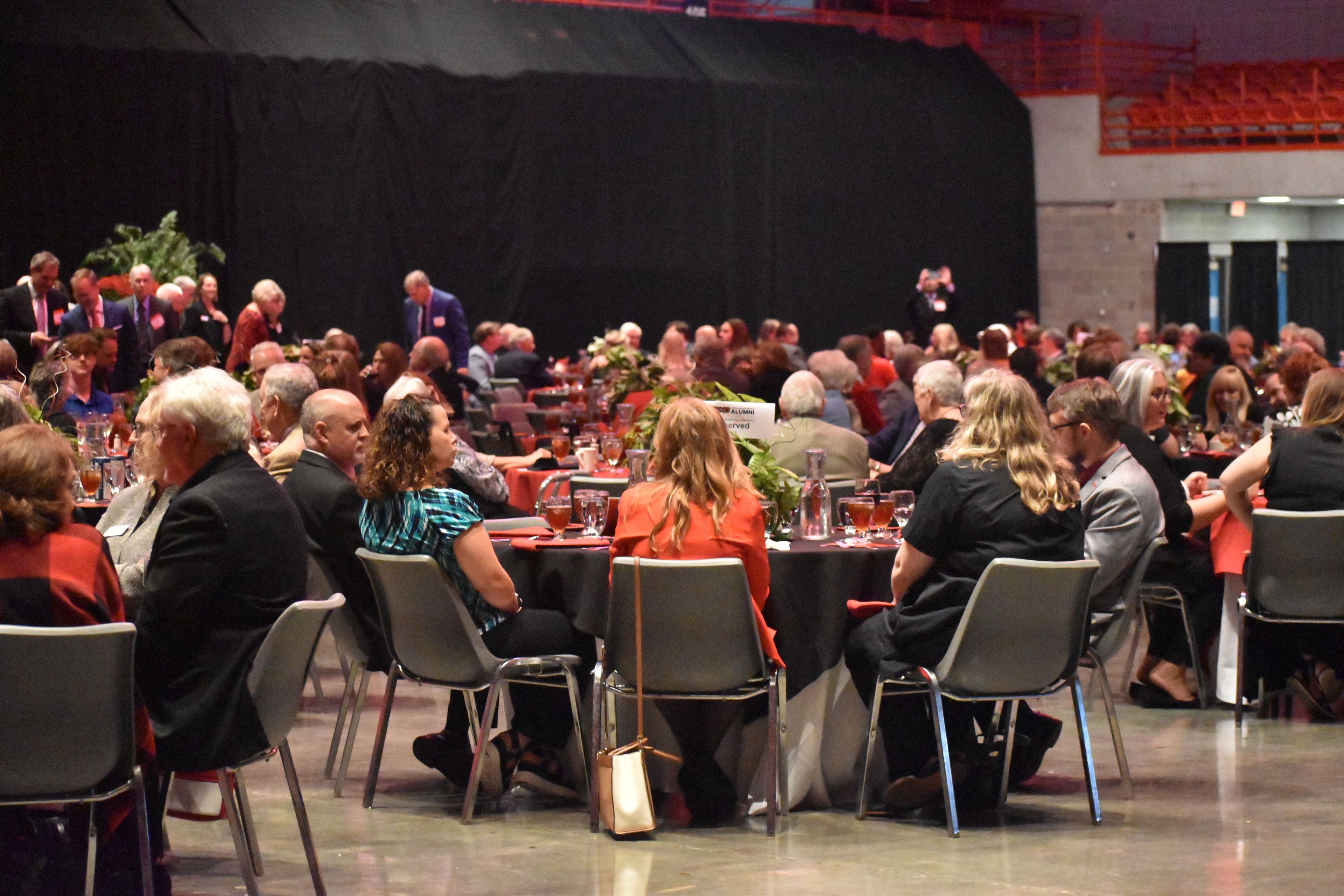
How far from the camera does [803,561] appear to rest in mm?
4945

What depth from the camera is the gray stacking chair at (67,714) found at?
3287 millimetres

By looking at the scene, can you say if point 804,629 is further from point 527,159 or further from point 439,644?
point 527,159

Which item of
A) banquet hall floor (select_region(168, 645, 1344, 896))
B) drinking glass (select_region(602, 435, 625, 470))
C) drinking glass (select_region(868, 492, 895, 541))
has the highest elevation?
drinking glass (select_region(602, 435, 625, 470))

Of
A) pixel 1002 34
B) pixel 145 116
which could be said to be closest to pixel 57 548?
pixel 145 116

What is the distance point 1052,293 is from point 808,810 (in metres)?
18.3

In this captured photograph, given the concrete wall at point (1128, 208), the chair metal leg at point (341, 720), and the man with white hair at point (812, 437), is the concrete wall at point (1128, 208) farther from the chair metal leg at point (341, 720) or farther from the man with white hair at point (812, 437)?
the chair metal leg at point (341, 720)

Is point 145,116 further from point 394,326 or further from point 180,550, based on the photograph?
point 180,550

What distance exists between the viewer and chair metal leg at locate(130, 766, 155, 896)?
348 centimetres

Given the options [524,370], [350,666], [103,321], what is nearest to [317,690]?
[350,666]

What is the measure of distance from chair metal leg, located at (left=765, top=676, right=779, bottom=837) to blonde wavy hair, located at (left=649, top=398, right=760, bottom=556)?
430 mm

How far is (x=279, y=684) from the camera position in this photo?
152 inches

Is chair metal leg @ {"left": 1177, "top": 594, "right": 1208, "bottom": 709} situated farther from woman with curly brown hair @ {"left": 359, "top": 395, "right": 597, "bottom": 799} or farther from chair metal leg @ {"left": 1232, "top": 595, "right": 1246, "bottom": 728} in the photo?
woman with curly brown hair @ {"left": 359, "top": 395, "right": 597, "bottom": 799}

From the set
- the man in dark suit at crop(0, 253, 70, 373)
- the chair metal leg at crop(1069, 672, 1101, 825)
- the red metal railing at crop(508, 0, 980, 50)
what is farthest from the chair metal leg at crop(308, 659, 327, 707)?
the red metal railing at crop(508, 0, 980, 50)

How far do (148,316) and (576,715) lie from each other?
26.2ft
